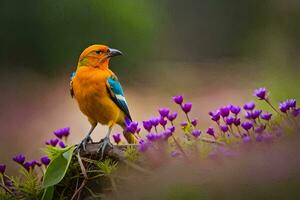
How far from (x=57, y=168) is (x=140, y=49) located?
17.3 ft

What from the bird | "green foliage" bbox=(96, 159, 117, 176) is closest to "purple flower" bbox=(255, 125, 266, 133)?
"green foliage" bbox=(96, 159, 117, 176)

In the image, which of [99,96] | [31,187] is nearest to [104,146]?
[31,187]

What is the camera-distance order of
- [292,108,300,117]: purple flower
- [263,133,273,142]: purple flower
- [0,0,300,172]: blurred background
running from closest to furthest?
[263,133,273,142]: purple flower
[292,108,300,117]: purple flower
[0,0,300,172]: blurred background

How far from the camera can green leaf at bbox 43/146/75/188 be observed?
4.50ft

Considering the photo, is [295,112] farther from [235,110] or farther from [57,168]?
[57,168]

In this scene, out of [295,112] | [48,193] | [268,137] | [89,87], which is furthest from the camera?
[89,87]

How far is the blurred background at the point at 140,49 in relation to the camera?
18.9 feet

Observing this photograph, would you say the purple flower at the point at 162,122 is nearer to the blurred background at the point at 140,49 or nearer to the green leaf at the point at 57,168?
the green leaf at the point at 57,168

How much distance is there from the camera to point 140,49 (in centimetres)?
664

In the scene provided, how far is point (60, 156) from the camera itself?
140 cm

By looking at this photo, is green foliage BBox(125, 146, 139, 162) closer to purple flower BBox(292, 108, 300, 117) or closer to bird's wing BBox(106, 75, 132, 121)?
purple flower BBox(292, 108, 300, 117)

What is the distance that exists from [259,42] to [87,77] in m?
4.57

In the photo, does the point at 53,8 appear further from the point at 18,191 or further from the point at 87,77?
the point at 18,191

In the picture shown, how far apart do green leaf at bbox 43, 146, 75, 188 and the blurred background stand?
3.73 m
